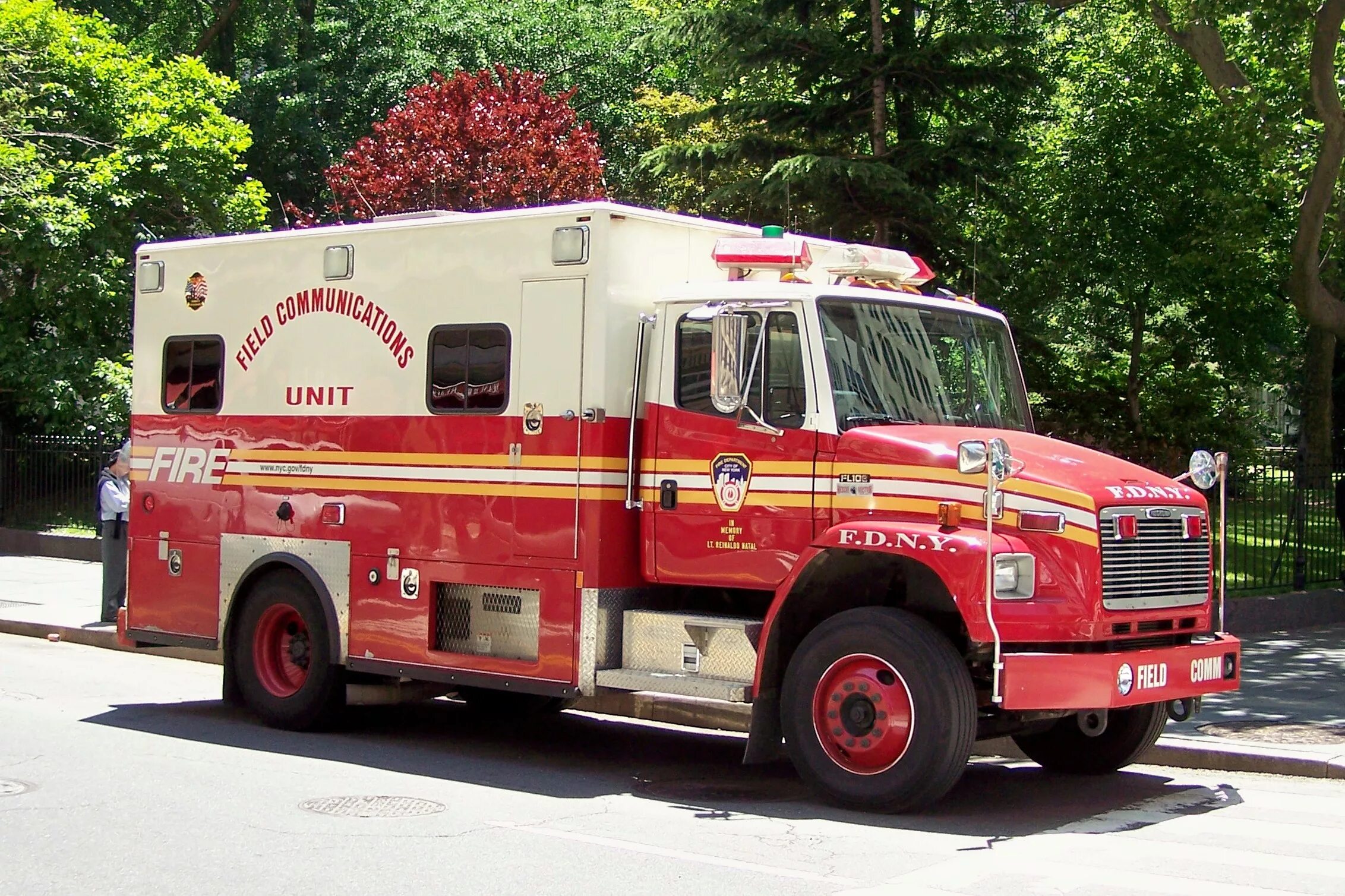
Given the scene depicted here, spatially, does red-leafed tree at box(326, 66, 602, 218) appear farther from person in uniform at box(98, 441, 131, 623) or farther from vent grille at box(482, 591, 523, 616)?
vent grille at box(482, 591, 523, 616)

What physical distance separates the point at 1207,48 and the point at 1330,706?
368 inches

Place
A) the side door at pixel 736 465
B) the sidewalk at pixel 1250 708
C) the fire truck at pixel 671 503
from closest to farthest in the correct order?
the fire truck at pixel 671 503 < the side door at pixel 736 465 < the sidewalk at pixel 1250 708

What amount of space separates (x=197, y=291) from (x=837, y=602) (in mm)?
5633

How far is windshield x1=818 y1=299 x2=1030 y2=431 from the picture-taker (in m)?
8.72

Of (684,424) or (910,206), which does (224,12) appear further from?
(684,424)

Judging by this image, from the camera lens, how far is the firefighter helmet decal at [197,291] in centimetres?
1153

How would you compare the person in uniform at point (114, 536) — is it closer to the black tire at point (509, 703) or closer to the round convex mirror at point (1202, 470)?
the black tire at point (509, 703)

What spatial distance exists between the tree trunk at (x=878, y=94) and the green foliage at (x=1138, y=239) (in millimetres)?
2290

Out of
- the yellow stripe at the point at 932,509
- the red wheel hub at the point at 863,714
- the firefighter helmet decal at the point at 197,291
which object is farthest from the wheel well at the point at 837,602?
the firefighter helmet decal at the point at 197,291

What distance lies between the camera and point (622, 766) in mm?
9930

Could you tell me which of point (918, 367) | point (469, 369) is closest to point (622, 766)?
point (469, 369)

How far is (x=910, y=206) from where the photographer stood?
67.1 ft

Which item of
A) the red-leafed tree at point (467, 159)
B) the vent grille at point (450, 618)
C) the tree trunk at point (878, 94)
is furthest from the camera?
the red-leafed tree at point (467, 159)

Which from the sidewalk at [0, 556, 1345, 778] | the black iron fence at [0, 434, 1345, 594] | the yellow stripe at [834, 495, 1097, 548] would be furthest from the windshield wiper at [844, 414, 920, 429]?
the black iron fence at [0, 434, 1345, 594]
